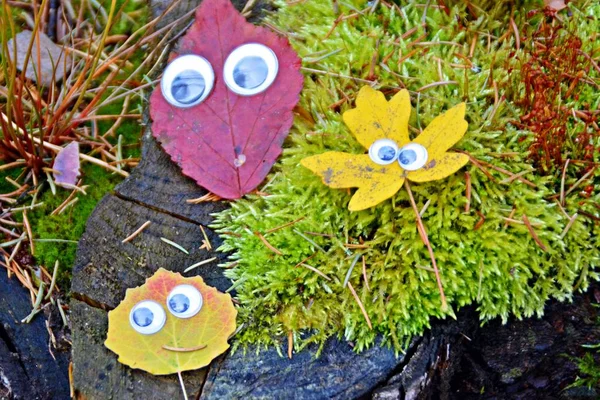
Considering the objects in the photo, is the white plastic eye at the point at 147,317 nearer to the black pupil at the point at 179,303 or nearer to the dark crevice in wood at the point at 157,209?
the black pupil at the point at 179,303

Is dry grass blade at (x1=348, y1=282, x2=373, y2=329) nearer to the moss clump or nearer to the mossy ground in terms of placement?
the moss clump

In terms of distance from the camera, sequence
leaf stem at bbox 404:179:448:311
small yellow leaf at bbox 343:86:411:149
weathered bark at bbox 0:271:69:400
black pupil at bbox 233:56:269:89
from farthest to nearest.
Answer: weathered bark at bbox 0:271:69:400 → black pupil at bbox 233:56:269:89 → small yellow leaf at bbox 343:86:411:149 → leaf stem at bbox 404:179:448:311

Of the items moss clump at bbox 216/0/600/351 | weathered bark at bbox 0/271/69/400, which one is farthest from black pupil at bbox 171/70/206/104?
weathered bark at bbox 0/271/69/400

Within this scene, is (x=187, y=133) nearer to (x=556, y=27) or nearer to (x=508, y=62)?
(x=508, y=62)

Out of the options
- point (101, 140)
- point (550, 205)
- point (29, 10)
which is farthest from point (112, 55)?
point (550, 205)

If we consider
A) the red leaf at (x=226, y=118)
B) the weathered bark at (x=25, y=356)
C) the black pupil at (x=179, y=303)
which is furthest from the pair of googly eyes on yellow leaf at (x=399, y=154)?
the weathered bark at (x=25, y=356)

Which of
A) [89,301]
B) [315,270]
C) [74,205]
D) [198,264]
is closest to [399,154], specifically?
[315,270]
